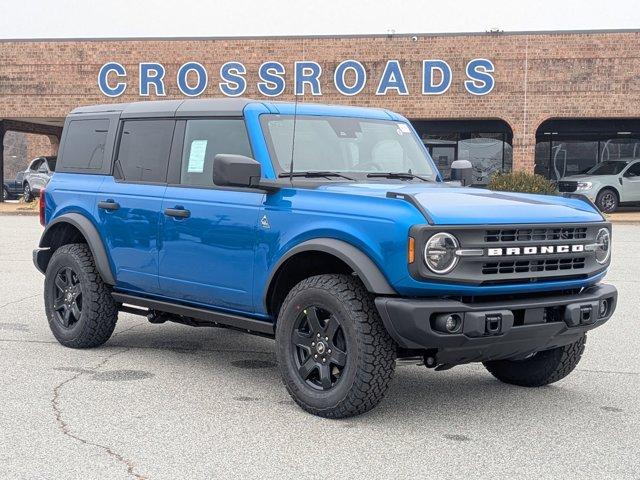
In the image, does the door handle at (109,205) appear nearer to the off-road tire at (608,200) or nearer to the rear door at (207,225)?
the rear door at (207,225)

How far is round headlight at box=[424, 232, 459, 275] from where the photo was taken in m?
4.95

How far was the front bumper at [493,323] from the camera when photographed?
494cm

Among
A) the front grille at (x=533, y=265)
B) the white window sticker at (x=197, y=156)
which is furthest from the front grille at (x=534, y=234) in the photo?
the white window sticker at (x=197, y=156)

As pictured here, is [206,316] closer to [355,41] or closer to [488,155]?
[355,41]

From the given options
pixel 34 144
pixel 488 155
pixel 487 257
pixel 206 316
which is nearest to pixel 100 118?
pixel 206 316

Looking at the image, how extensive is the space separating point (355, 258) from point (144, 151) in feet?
8.24

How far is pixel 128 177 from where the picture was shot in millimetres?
7094

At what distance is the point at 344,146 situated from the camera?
21.2 ft

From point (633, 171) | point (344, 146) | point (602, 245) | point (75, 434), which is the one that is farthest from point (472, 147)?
point (75, 434)

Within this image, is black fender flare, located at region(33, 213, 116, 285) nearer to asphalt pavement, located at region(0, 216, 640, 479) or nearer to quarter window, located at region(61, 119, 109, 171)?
quarter window, located at region(61, 119, 109, 171)

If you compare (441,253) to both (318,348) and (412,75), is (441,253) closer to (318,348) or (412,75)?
(318,348)

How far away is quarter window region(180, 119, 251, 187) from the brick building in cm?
2229

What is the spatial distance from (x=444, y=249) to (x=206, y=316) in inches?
80.4

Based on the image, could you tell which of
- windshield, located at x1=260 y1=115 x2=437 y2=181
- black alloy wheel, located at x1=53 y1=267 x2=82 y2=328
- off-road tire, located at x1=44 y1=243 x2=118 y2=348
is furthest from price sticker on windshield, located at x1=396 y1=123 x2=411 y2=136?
black alloy wheel, located at x1=53 y1=267 x2=82 y2=328
